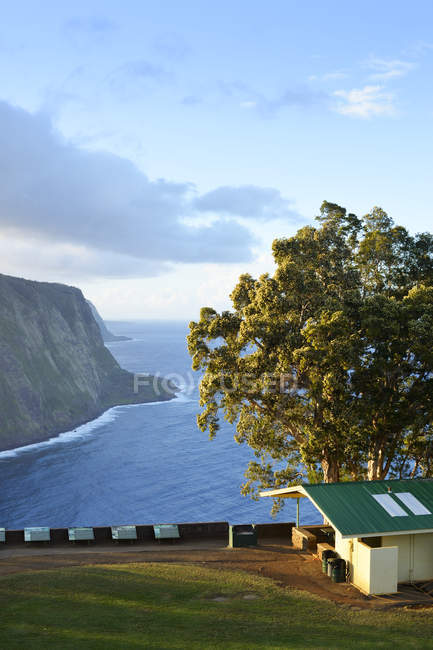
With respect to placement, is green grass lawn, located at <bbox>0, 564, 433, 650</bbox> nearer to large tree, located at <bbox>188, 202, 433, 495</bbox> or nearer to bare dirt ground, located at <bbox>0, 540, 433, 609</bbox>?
bare dirt ground, located at <bbox>0, 540, 433, 609</bbox>

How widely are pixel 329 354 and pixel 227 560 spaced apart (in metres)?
11.1

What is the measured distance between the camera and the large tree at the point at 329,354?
2925cm

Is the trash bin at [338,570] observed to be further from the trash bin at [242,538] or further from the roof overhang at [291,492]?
the trash bin at [242,538]

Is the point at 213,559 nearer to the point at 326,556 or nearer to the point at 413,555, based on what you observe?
the point at 326,556

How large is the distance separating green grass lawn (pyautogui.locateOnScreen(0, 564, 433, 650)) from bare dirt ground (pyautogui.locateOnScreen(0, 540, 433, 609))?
1.07m

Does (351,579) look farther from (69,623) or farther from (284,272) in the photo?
(284,272)

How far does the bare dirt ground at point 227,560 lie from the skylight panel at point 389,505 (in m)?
2.90

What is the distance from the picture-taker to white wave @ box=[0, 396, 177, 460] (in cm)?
13738

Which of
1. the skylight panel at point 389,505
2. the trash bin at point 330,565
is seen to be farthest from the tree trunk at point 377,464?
the trash bin at point 330,565

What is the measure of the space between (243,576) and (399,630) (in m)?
7.27

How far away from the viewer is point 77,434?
157375 mm

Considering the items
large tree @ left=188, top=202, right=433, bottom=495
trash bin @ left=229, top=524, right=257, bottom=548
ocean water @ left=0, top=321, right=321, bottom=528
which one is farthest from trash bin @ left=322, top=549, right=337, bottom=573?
ocean water @ left=0, top=321, right=321, bottom=528

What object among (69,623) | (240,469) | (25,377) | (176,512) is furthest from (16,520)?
(69,623)

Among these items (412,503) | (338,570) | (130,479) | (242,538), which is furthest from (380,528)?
(130,479)
